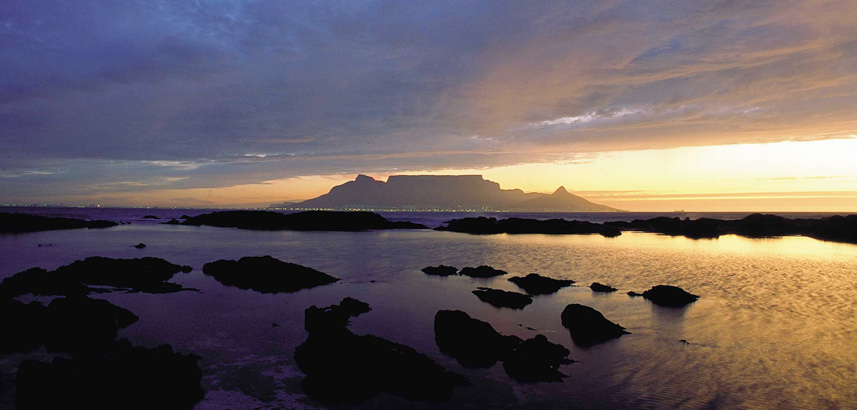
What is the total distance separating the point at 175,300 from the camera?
17797mm

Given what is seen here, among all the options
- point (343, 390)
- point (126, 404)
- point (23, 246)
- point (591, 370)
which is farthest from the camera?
point (23, 246)

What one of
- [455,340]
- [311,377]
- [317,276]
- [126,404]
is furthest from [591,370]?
[317,276]

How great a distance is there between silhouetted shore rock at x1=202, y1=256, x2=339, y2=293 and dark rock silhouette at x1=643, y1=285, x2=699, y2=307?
16094 millimetres

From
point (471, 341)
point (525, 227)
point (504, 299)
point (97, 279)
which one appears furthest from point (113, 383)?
point (525, 227)

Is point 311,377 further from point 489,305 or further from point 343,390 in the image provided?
point 489,305

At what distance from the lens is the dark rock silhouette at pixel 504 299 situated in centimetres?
1753

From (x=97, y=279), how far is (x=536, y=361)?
75.5 feet

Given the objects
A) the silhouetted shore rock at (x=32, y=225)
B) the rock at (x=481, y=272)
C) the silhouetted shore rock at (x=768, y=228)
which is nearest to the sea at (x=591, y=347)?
the rock at (x=481, y=272)

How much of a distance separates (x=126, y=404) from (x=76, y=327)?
6.18 metres

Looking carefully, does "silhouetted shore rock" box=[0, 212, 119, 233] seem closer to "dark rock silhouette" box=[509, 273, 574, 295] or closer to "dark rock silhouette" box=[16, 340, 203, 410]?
"dark rock silhouette" box=[16, 340, 203, 410]

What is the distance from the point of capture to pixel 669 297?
1822 centimetres

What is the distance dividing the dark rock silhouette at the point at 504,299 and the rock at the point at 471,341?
5.20 metres

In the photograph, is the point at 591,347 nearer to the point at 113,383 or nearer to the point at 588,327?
the point at 588,327

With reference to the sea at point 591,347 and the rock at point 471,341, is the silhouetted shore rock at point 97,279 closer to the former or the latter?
the sea at point 591,347
